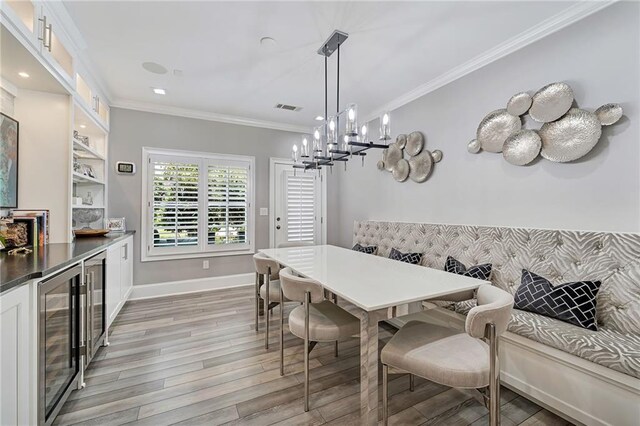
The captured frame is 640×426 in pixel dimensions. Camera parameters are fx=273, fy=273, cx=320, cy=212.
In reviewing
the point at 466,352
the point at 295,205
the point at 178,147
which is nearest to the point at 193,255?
the point at 178,147

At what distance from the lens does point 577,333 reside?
1.55m

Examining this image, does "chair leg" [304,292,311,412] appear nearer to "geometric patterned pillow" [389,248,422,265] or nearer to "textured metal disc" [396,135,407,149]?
"geometric patterned pillow" [389,248,422,265]

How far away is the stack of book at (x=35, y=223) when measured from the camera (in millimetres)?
1985

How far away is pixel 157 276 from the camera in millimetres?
3797

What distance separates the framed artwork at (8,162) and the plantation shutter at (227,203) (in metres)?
2.08

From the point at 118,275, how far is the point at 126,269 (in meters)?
0.46

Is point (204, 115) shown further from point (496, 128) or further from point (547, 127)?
point (547, 127)

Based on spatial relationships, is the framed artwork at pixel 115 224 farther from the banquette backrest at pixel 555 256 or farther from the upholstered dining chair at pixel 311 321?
the banquette backrest at pixel 555 256

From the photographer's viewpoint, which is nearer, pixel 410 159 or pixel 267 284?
pixel 267 284

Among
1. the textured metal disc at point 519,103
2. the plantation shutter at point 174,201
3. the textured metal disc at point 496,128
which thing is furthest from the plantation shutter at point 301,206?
the textured metal disc at point 519,103

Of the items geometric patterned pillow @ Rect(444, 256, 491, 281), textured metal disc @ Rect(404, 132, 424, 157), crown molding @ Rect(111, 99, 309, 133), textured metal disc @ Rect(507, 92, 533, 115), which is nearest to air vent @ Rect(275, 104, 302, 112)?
crown molding @ Rect(111, 99, 309, 133)

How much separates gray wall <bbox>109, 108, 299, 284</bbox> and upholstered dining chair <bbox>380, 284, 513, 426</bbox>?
3332mm

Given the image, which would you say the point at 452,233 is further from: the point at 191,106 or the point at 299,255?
the point at 191,106

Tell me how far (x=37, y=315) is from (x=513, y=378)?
2.70 m
